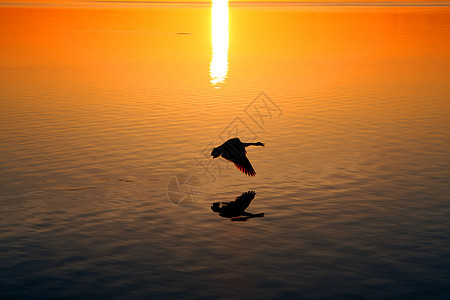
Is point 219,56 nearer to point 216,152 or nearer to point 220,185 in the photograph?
point 220,185

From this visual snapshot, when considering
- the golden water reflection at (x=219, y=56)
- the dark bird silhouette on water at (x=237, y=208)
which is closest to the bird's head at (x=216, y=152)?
the dark bird silhouette on water at (x=237, y=208)

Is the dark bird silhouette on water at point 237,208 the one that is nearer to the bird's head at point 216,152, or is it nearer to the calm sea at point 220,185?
the calm sea at point 220,185

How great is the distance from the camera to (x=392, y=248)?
81.6ft

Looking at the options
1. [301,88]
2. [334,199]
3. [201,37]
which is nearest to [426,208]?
[334,199]

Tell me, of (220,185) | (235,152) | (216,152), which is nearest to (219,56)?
(220,185)

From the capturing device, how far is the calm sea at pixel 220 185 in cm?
2239

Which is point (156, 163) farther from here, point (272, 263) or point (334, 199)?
point (272, 263)

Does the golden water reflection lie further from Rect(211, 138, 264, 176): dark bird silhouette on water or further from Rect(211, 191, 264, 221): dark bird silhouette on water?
Rect(211, 191, 264, 221): dark bird silhouette on water

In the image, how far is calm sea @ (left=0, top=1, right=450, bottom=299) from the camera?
22391 millimetres

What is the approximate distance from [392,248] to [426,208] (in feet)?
17.8

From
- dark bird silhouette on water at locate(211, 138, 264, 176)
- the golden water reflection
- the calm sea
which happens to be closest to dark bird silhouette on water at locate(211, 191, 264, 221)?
the calm sea

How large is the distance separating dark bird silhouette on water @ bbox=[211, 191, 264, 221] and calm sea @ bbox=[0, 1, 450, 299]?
0.49 m

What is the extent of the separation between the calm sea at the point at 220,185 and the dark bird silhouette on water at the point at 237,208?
49 centimetres

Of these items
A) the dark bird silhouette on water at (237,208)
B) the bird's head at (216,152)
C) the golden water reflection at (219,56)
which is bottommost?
the dark bird silhouette on water at (237,208)
